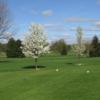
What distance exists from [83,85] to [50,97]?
3552mm

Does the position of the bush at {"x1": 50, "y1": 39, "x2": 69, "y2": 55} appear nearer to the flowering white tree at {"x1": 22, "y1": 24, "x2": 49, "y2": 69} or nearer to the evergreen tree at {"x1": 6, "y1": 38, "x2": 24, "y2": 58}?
the evergreen tree at {"x1": 6, "y1": 38, "x2": 24, "y2": 58}

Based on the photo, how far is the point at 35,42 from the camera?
57000mm

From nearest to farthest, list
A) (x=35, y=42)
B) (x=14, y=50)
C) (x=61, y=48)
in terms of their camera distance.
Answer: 1. (x=35, y=42)
2. (x=14, y=50)
3. (x=61, y=48)

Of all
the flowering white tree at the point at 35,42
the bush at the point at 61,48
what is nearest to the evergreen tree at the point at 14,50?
the bush at the point at 61,48

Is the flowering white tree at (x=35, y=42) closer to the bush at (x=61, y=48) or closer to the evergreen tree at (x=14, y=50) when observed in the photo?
the evergreen tree at (x=14, y=50)

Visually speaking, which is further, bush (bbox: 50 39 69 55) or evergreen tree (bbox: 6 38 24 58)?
bush (bbox: 50 39 69 55)

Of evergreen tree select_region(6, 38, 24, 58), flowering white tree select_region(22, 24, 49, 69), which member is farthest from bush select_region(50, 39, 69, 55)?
flowering white tree select_region(22, 24, 49, 69)

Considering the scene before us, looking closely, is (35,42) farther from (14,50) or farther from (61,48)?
(61,48)

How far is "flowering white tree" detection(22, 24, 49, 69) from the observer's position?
56.8 meters

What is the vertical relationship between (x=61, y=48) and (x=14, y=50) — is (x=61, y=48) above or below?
above

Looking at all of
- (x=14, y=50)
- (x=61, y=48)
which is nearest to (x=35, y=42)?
(x=14, y=50)

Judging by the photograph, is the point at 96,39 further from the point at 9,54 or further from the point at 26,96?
the point at 26,96

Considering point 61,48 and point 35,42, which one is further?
point 61,48

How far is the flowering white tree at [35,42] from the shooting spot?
5684cm
